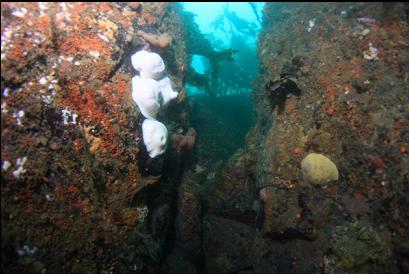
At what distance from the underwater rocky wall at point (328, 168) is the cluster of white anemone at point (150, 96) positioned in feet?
5.49

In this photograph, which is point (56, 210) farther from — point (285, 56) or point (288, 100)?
point (285, 56)

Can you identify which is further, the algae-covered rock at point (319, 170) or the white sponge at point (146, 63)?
the white sponge at point (146, 63)

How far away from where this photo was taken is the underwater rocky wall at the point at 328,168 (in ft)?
13.4

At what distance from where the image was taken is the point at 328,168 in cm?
441

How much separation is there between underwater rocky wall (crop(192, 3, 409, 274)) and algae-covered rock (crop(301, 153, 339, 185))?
2cm

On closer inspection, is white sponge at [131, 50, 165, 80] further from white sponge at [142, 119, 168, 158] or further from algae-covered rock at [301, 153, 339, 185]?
algae-covered rock at [301, 153, 339, 185]

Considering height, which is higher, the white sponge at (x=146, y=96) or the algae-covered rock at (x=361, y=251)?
the white sponge at (x=146, y=96)

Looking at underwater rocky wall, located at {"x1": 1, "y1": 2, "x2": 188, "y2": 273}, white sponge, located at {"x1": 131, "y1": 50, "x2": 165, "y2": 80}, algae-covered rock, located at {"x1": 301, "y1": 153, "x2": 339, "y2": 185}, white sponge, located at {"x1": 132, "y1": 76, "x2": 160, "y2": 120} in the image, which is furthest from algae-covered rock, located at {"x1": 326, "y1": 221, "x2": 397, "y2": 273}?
white sponge, located at {"x1": 131, "y1": 50, "x2": 165, "y2": 80}

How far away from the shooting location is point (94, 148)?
360cm

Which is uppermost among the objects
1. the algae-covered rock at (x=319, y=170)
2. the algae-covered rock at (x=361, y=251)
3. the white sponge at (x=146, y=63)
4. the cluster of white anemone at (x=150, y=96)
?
the white sponge at (x=146, y=63)

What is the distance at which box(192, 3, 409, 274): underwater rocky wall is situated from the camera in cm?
409

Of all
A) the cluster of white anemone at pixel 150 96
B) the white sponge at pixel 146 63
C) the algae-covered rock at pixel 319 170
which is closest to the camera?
the cluster of white anemone at pixel 150 96

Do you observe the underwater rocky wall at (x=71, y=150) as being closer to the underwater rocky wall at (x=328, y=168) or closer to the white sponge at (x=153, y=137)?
the white sponge at (x=153, y=137)

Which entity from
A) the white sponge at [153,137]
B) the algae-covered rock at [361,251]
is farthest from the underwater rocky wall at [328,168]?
the white sponge at [153,137]
